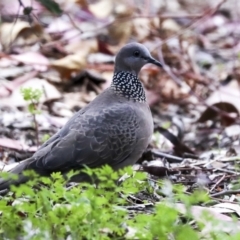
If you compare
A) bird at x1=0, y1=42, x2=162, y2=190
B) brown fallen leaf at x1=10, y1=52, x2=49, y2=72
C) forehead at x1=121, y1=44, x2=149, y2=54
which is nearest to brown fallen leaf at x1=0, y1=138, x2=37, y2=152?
bird at x1=0, y1=42, x2=162, y2=190

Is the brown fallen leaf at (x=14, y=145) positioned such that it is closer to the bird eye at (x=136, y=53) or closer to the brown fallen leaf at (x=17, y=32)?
the bird eye at (x=136, y=53)

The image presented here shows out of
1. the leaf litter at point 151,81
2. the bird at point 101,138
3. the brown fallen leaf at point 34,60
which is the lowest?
A: the leaf litter at point 151,81

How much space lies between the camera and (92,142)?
4.78 m

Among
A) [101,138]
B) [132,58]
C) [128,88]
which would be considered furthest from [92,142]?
[132,58]

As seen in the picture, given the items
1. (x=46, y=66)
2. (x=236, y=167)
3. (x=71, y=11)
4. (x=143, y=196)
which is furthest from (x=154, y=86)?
(x=143, y=196)

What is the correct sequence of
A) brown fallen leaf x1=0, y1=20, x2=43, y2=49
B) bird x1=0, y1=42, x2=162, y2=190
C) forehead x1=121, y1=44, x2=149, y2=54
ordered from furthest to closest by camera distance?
brown fallen leaf x1=0, y1=20, x2=43, y2=49, forehead x1=121, y1=44, x2=149, y2=54, bird x1=0, y1=42, x2=162, y2=190

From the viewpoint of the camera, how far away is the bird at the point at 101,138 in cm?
463

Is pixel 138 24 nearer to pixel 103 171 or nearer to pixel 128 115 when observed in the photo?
pixel 128 115

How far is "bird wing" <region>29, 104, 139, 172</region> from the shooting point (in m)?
4.63

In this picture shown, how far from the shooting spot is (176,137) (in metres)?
6.19

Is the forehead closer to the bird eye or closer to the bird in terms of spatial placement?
the bird eye

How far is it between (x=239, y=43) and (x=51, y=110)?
11.4 feet

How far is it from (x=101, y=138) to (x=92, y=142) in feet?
0.25

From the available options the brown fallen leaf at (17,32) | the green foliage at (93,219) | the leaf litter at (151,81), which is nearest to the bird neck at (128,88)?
the leaf litter at (151,81)
